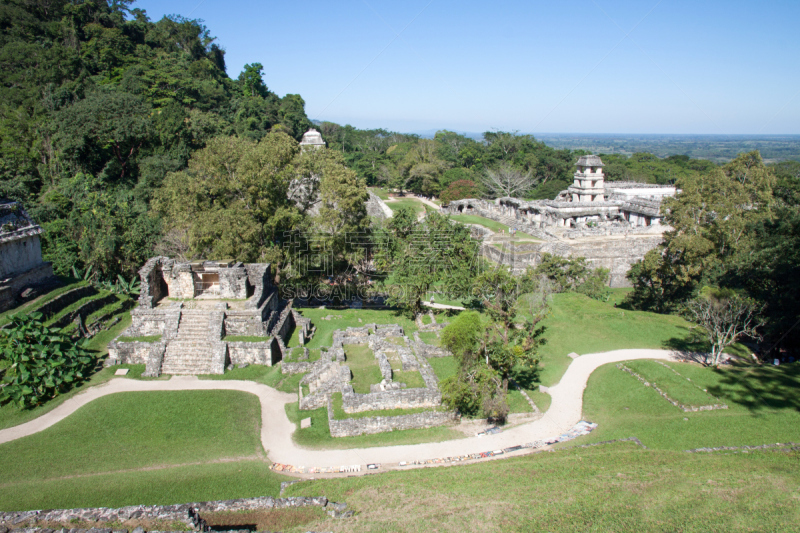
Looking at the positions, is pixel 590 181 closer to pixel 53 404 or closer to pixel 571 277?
pixel 571 277

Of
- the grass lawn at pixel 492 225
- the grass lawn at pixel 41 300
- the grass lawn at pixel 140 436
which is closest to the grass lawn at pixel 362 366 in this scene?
the grass lawn at pixel 140 436

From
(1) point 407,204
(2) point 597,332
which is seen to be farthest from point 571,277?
(1) point 407,204

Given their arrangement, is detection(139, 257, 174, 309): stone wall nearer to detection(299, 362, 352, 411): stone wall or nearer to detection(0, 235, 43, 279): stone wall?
detection(0, 235, 43, 279): stone wall

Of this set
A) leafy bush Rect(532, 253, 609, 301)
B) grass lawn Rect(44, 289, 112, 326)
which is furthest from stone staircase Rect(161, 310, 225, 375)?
leafy bush Rect(532, 253, 609, 301)

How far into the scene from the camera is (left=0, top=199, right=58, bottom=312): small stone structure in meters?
20.0

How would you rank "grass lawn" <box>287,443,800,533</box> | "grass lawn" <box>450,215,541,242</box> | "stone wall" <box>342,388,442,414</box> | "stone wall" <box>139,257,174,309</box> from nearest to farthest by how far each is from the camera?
"grass lawn" <box>287,443,800,533</box>
"stone wall" <box>342,388,442,414</box>
"stone wall" <box>139,257,174,309</box>
"grass lawn" <box>450,215,541,242</box>

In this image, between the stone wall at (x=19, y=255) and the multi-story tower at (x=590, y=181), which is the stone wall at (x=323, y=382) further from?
the multi-story tower at (x=590, y=181)

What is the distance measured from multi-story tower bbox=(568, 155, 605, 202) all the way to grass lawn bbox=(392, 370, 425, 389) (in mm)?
39215

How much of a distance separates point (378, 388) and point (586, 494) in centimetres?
776

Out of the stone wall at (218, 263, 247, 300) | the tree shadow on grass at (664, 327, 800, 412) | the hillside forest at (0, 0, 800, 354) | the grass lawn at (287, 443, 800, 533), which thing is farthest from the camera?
the hillside forest at (0, 0, 800, 354)

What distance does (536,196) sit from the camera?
68.8m

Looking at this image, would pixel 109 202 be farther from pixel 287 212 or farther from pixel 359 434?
pixel 359 434

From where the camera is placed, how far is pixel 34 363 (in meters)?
16.1

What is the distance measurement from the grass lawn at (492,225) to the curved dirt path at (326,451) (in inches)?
867
